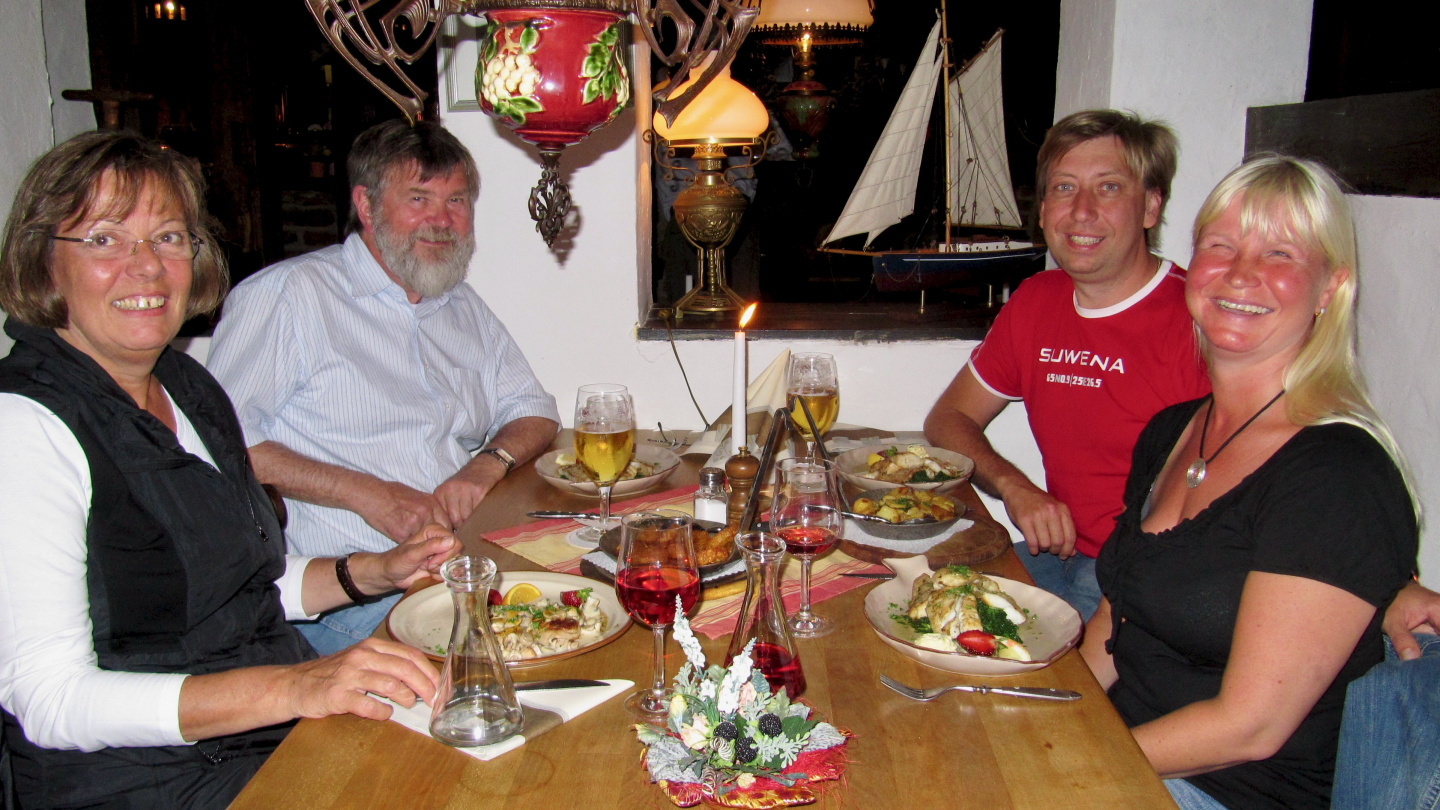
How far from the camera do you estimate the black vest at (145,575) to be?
1.33 meters

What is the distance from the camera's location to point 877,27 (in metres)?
3.12

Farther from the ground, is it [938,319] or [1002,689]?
[938,319]

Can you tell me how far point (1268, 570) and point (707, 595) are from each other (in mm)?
750

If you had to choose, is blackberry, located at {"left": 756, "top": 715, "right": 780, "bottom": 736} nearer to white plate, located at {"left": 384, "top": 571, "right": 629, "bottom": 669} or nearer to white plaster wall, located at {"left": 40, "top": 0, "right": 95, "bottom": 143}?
white plate, located at {"left": 384, "top": 571, "right": 629, "bottom": 669}

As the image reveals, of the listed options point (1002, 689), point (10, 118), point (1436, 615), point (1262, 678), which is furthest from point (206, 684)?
point (10, 118)

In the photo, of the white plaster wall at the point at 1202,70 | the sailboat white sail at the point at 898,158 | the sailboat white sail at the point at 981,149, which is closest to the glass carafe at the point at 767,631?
the white plaster wall at the point at 1202,70

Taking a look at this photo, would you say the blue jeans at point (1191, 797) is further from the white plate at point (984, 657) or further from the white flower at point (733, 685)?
the white flower at point (733, 685)

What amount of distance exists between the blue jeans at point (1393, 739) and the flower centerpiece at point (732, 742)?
73cm

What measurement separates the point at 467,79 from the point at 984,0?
157 centimetres

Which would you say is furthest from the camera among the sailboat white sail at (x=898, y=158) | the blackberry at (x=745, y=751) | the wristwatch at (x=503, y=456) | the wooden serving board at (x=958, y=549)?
the sailboat white sail at (x=898, y=158)

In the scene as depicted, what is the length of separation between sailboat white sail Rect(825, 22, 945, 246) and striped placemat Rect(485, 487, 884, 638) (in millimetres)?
1429

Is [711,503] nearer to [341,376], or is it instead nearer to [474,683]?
[474,683]

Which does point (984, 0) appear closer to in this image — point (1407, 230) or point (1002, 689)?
point (1407, 230)

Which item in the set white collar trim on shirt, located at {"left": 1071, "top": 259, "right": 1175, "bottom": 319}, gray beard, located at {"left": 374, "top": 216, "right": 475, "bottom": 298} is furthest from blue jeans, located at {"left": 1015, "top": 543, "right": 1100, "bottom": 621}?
gray beard, located at {"left": 374, "top": 216, "right": 475, "bottom": 298}
